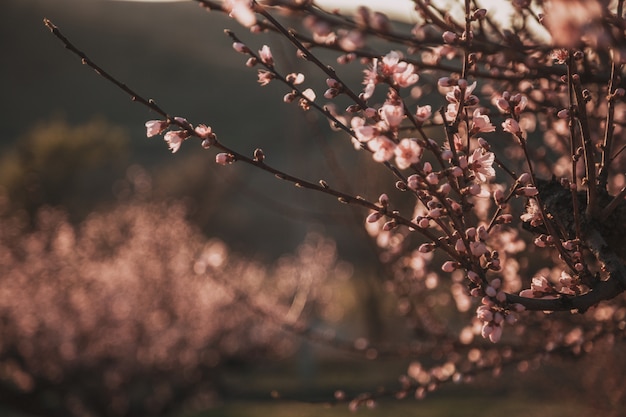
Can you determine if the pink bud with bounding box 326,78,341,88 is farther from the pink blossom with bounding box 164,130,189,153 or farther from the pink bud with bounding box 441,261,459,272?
the pink bud with bounding box 441,261,459,272

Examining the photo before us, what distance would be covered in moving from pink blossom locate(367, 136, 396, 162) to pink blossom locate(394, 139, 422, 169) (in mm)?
28

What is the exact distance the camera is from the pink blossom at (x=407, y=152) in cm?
197

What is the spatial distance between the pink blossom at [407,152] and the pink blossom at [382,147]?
0.09 feet

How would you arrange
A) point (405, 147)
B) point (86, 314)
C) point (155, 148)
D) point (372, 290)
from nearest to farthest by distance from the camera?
point (405, 147)
point (86, 314)
point (372, 290)
point (155, 148)

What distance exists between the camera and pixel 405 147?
1.98 meters

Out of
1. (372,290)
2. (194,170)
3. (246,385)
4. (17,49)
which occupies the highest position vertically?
(17,49)

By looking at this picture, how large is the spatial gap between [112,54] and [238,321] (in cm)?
12566

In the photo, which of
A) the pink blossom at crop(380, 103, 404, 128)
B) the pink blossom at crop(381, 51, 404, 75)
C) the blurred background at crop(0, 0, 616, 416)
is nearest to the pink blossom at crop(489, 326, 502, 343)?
the pink blossom at crop(380, 103, 404, 128)

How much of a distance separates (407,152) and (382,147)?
0.08 metres

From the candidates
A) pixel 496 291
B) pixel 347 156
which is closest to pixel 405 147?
pixel 496 291

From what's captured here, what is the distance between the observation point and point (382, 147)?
1.96m

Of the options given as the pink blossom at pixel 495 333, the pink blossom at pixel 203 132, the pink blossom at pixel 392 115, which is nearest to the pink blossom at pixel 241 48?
the pink blossom at pixel 203 132

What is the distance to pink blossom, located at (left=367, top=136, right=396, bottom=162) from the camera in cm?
192

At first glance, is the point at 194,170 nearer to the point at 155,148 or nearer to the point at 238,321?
the point at 238,321
